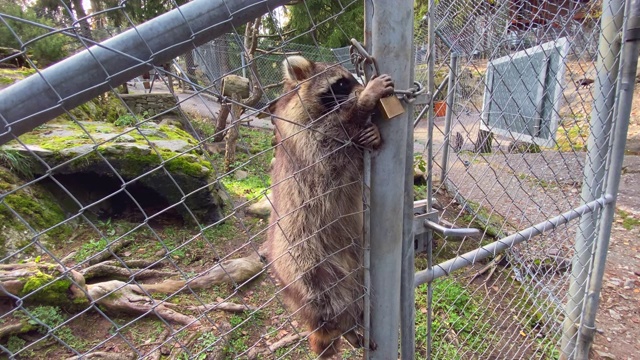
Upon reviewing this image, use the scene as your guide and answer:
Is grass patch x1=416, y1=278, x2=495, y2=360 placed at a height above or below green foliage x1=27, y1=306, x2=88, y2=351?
below

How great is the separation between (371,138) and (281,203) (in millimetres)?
1032

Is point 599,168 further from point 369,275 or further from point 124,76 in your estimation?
point 124,76

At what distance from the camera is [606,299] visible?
12.7 ft

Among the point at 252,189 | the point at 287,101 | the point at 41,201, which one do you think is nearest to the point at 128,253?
the point at 41,201

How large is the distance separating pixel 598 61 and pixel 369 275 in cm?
235

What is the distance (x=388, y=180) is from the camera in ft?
4.62

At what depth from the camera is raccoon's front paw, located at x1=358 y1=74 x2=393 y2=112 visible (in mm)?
1307

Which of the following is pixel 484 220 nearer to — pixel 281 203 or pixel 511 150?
pixel 511 150

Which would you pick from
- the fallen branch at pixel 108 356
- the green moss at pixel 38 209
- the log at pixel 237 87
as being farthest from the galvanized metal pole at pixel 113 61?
the log at pixel 237 87

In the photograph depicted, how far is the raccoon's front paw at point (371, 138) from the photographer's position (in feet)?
4.59

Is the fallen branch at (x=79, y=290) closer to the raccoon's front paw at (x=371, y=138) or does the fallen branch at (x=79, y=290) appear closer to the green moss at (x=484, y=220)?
the raccoon's front paw at (x=371, y=138)

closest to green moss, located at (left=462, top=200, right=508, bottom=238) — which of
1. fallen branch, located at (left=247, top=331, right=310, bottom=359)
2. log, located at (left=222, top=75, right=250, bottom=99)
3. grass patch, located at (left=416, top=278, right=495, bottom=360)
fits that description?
grass patch, located at (left=416, top=278, right=495, bottom=360)

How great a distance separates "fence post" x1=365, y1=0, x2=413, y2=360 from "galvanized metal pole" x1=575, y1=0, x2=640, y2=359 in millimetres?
2074

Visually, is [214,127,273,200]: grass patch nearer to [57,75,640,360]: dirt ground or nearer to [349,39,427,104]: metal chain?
[57,75,640,360]: dirt ground
